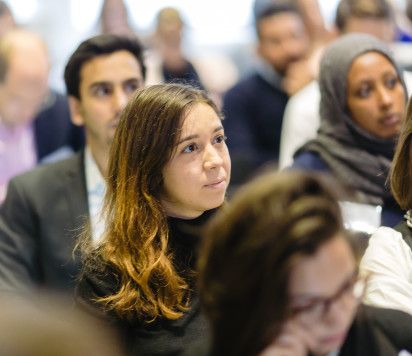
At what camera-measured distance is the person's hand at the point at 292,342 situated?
45.3 inches

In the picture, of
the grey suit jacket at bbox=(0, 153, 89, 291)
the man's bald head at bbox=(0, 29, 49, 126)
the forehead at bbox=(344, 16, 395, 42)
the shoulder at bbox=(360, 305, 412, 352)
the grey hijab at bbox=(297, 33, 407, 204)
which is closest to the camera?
the shoulder at bbox=(360, 305, 412, 352)

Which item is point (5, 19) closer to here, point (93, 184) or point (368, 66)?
point (93, 184)

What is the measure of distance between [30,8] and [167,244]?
4.51 meters

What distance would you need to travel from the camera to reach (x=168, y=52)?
479cm

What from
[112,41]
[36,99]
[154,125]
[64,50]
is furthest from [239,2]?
[154,125]

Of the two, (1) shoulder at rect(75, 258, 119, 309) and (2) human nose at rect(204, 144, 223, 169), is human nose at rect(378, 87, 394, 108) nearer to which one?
(2) human nose at rect(204, 144, 223, 169)

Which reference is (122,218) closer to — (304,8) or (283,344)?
(283,344)

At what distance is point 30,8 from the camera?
5.99 m

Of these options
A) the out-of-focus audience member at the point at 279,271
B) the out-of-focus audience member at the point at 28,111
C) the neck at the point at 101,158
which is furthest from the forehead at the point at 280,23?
the out-of-focus audience member at the point at 279,271

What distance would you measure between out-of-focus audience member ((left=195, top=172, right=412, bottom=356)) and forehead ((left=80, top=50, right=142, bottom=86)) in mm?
1717

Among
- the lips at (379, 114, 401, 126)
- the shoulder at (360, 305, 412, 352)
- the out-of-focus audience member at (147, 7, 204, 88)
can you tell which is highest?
the shoulder at (360, 305, 412, 352)

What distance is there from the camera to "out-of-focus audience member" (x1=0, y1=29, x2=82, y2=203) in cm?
359

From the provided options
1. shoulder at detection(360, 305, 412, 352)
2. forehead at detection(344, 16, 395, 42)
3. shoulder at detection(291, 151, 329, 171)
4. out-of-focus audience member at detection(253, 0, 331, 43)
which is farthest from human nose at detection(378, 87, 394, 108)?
out-of-focus audience member at detection(253, 0, 331, 43)

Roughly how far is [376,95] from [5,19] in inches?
98.0
